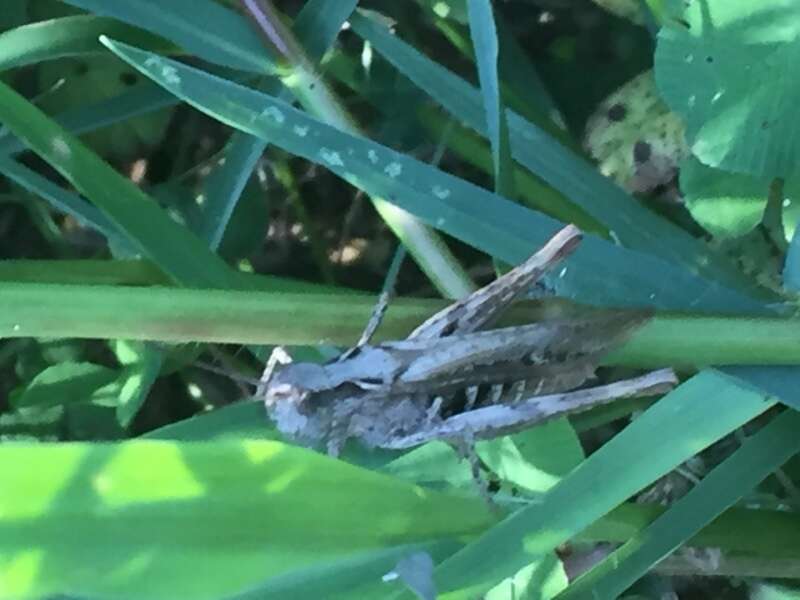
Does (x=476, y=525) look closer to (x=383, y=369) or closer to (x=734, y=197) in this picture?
(x=383, y=369)

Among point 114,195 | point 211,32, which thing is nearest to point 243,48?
point 211,32

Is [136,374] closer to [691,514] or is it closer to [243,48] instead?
[243,48]

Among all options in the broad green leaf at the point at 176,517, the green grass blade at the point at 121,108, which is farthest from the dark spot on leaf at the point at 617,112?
the broad green leaf at the point at 176,517

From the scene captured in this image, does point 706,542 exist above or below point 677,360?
below

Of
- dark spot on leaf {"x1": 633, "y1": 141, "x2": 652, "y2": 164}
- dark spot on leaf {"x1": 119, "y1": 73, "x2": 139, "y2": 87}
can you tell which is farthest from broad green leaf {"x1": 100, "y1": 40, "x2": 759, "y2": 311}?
dark spot on leaf {"x1": 119, "y1": 73, "x2": 139, "y2": 87}

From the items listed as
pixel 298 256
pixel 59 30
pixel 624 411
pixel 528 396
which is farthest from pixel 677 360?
pixel 298 256

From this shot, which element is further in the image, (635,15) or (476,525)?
(635,15)

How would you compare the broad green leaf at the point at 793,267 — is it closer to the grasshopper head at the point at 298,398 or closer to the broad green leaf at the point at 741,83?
the broad green leaf at the point at 741,83
